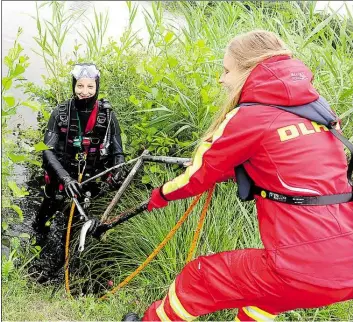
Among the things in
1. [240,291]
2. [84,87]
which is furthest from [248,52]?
[84,87]

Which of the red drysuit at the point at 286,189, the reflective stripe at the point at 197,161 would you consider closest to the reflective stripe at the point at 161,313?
the red drysuit at the point at 286,189

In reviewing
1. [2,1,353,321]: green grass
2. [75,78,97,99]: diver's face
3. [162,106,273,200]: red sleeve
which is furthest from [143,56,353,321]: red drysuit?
[75,78,97,99]: diver's face

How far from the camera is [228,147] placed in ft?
7.13

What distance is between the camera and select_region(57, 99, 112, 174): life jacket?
166 inches

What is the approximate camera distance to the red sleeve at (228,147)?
2.12m

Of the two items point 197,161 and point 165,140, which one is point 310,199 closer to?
point 197,161

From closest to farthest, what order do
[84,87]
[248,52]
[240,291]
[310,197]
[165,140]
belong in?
[310,197]
[240,291]
[248,52]
[84,87]
[165,140]

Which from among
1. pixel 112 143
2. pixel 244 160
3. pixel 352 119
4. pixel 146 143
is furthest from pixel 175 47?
Answer: pixel 244 160

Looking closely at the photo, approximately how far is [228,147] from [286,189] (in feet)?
1.00

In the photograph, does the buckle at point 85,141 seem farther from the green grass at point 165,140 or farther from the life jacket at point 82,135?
the green grass at point 165,140

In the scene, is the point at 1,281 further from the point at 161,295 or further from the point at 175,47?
the point at 175,47

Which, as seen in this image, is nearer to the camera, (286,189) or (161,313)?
(286,189)

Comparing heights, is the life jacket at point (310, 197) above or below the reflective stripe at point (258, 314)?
above

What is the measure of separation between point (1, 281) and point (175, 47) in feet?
11.4
